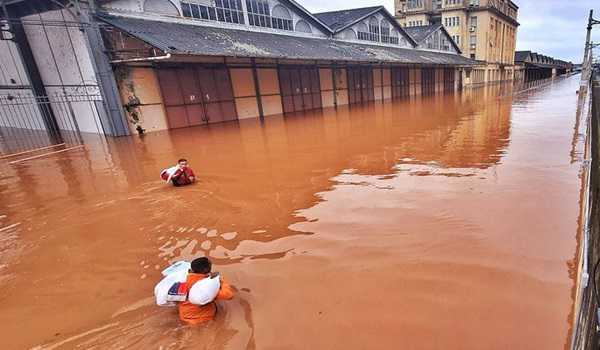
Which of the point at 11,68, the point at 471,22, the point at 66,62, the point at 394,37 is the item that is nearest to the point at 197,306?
the point at 66,62

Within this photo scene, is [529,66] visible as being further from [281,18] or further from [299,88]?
[281,18]

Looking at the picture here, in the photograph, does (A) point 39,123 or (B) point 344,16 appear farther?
(B) point 344,16

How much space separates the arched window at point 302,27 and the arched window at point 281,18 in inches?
26.6

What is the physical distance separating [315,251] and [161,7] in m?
14.4

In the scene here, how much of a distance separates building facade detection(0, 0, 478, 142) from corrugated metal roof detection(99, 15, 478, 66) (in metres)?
0.06

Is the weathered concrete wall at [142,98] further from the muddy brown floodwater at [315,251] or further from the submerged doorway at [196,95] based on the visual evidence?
the muddy brown floodwater at [315,251]

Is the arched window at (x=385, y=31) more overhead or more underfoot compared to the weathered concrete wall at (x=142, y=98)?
more overhead

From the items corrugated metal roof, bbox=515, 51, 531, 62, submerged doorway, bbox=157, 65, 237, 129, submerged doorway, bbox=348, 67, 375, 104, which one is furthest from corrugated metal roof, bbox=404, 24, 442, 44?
corrugated metal roof, bbox=515, 51, 531, 62

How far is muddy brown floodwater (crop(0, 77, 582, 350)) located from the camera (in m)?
2.43

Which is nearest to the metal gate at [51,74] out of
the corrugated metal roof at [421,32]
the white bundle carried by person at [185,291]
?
the white bundle carried by person at [185,291]

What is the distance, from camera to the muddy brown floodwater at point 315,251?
243 cm

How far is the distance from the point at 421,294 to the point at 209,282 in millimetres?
1716

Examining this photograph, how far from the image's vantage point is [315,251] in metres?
3.46

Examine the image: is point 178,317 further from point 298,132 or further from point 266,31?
point 266,31
